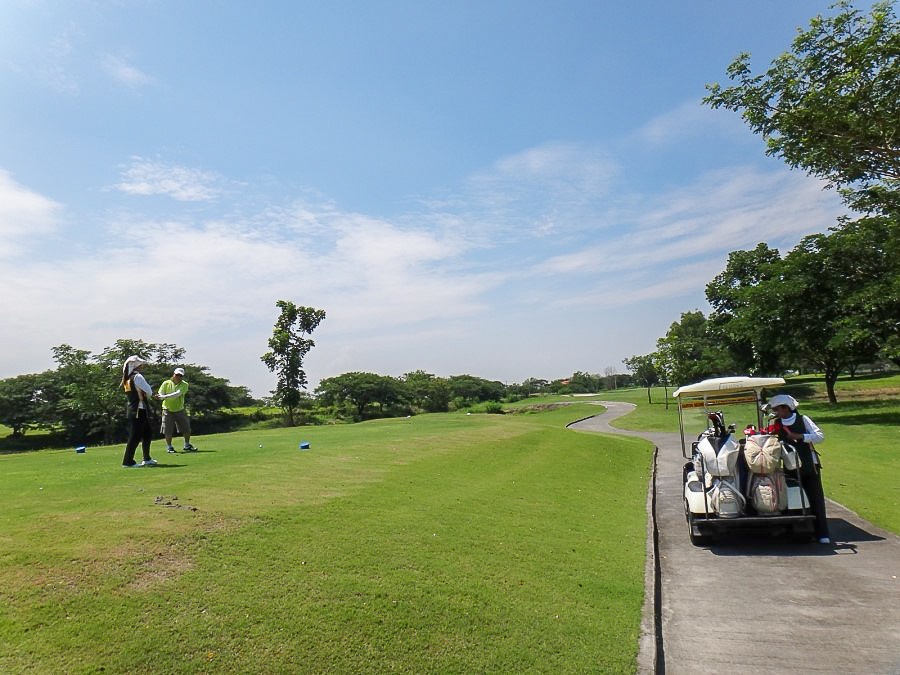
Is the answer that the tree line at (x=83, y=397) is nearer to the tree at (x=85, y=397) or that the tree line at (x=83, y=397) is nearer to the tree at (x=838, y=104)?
the tree at (x=85, y=397)

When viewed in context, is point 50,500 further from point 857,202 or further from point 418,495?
point 857,202

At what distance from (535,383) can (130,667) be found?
156 meters

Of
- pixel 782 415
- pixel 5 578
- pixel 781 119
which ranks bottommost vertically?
pixel 5 578

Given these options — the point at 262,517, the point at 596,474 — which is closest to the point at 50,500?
the point at 262,517

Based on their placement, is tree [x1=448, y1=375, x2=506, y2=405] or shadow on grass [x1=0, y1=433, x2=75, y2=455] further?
tree [x1=448, y1=375, x2=506, y2=405]

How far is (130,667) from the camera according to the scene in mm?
4152

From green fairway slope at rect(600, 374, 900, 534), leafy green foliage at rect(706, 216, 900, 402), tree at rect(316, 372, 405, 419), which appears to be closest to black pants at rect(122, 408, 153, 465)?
green fairway slope at rect(600, 374, 900, 534)

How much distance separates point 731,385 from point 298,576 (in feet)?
28.2

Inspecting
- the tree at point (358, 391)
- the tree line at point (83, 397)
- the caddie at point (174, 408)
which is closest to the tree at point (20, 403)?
the tree line at point (83, 397)

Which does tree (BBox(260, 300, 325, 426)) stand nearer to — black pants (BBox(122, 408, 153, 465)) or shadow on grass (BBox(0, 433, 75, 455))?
shadow on grass (BBox(0, 433, 75, 455))

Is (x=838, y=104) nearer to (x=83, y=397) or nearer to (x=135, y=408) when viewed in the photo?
(x=135, y=408)

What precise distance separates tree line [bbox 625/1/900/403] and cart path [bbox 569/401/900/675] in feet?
33.9

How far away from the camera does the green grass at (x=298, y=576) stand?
14.9 ft

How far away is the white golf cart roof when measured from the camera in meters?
10.5
